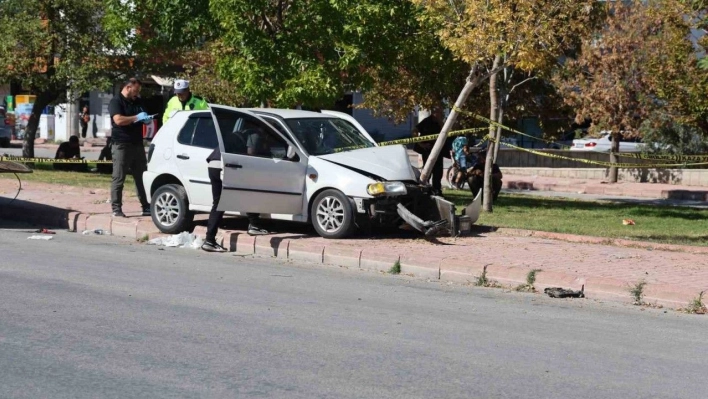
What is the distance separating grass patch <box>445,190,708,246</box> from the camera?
14281mm

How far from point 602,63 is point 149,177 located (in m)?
15.0

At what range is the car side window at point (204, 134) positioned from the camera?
13.3m

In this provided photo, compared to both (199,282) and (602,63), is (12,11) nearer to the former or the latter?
(602,63)

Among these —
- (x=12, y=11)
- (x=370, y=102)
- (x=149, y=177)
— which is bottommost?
(x=149, y=177)

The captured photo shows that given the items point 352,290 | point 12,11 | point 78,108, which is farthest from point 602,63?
point 78,108

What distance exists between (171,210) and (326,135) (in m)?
2.24

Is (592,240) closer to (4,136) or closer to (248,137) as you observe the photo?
(248,137)

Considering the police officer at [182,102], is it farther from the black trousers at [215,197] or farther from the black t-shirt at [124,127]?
the black trousers at [215,197]

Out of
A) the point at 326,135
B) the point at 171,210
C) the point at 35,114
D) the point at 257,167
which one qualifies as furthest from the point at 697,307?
the point at 35,114

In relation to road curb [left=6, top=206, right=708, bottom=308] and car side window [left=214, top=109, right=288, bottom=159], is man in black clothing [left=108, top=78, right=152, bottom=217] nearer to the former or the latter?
road curb [left=6, top=206, right=708, bottom=308]

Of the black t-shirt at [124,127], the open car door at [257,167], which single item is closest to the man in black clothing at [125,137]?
the black t-shirt at [124,127]

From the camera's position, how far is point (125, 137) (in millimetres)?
14148

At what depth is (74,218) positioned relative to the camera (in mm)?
14430

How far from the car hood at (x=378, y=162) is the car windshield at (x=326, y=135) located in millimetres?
232
